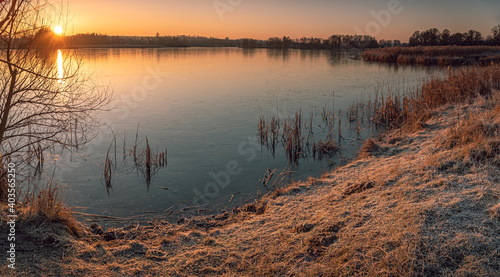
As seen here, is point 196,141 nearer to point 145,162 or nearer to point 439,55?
point 145,162

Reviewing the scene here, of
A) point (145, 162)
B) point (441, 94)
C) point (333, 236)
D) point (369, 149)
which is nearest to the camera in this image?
point (333, 236)

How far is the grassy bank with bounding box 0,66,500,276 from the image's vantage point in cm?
329

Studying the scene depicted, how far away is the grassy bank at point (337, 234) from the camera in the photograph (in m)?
3.29

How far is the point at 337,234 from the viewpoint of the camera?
13.0 feet

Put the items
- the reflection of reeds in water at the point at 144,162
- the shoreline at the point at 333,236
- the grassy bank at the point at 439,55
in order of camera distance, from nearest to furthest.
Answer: the shoreline at the point at 333,236 < the reflection of reeds in water at the point at 144,162 < the grassy bank at the point at 439,55

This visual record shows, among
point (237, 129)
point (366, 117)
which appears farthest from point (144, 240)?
point (366, 117)

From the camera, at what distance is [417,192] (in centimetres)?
450

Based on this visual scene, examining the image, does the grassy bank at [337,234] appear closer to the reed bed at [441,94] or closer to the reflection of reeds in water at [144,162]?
the reflection of reeds in water at [144,162]

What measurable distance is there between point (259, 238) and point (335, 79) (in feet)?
69.4

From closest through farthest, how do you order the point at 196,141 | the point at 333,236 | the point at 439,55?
the point at 333,236 < the point at 196,141 < the point at 439,55

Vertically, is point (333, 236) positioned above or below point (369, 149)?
below

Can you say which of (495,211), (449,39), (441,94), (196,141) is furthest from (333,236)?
(449,39)

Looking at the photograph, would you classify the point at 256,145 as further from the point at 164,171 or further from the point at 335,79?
the point at 335,79

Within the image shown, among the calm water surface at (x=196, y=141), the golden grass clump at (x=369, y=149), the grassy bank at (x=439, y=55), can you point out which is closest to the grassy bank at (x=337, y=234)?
the calm water surface at (x=196, y=141)
